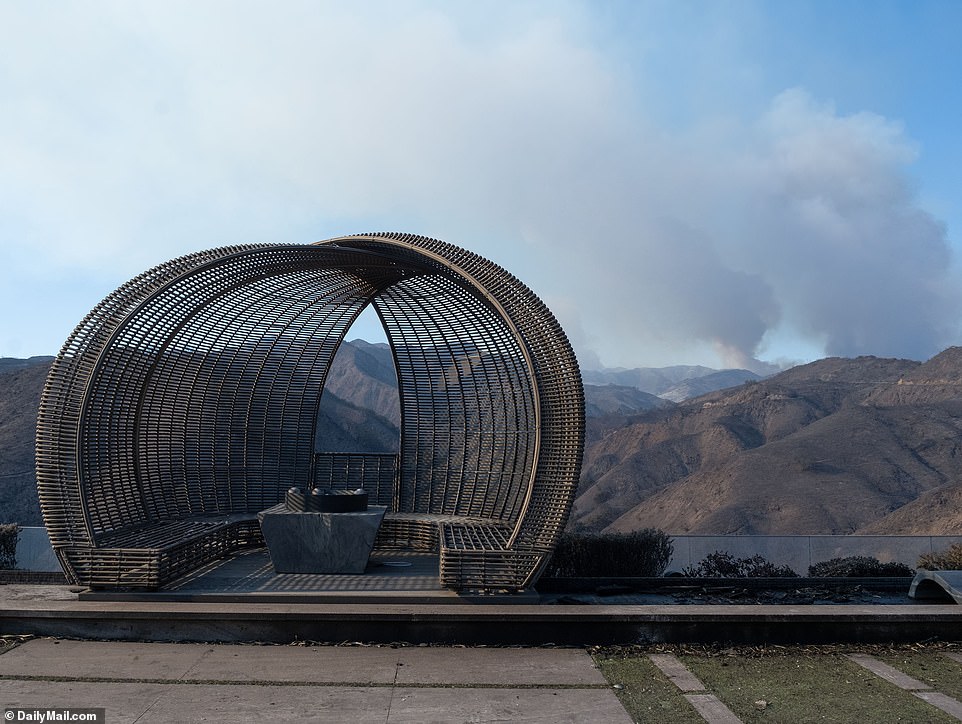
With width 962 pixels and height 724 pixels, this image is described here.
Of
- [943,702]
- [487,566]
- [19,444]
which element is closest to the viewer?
[943,702]

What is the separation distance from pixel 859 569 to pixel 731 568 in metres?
1.68

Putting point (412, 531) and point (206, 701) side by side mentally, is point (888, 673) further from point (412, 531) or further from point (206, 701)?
point (412, 531)

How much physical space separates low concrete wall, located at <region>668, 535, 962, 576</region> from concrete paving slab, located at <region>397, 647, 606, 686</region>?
151 inches

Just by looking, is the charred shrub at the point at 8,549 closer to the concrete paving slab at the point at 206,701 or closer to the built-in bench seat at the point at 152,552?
the built-in bench seat at the point at 152,552

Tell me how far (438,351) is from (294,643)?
5464mm

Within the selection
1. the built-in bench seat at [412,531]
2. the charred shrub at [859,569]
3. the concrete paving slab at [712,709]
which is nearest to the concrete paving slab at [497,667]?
the concrete paving slab at [712,709]

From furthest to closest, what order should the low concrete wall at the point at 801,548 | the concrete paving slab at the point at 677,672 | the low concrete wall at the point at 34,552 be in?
the low concrete wall at the point at 801,548 → the low concrete wall at the point at 34,552 → the concrete paving slab at the point at 677,672

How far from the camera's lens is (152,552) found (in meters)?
7.53

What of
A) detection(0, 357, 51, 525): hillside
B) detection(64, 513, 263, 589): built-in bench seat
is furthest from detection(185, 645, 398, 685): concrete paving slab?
detection(0, 357, 51, 525): hillside

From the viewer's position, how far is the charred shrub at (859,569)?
Answer: 1012 centimetres

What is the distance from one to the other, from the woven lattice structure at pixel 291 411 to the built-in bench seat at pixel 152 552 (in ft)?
0.07

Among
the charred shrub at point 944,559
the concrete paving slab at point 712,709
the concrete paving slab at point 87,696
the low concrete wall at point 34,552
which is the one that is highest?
the charred shrub at point 944,559
